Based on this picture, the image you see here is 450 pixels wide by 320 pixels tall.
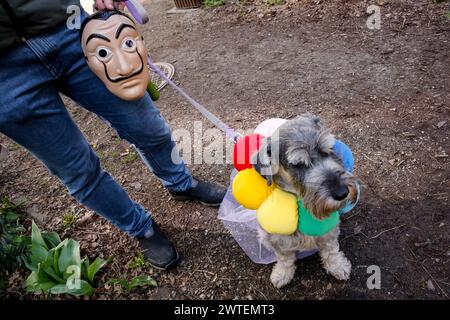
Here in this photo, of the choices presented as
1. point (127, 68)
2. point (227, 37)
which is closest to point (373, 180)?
point (127, 68)

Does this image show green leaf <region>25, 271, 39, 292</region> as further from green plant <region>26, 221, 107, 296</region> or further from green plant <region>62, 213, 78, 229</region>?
green plant <region>62, 213, 78, 229</region>

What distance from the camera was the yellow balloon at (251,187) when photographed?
2.27 m

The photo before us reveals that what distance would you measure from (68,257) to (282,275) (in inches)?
68.3

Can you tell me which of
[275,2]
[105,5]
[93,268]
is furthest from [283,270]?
[275,2]

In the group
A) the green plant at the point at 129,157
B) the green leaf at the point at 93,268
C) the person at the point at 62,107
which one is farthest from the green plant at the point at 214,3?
the green leaf at the point at 93,268

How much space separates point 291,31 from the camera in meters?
5.36

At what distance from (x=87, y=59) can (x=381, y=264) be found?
250 centimetres

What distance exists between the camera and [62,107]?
2.21 m

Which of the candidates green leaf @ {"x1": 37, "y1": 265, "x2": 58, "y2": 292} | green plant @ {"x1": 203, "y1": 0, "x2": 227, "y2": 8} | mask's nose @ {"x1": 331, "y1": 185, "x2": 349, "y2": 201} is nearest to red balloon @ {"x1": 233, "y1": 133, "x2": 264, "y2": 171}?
mask's nose @ {"x1": 331, "y1": 185, "x2": 349, "y2": 201}

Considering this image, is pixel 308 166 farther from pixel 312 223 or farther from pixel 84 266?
pixel 84 266

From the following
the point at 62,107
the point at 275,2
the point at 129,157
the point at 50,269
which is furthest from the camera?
the point at 275,2

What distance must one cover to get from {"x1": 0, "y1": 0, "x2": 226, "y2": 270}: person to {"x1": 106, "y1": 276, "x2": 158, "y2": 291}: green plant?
0.45ft

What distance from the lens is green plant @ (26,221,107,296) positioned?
2752 millimetres
